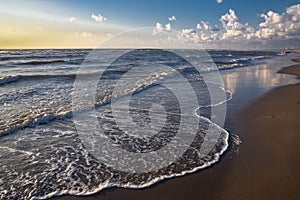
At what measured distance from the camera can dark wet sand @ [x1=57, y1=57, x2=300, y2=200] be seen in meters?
3.80

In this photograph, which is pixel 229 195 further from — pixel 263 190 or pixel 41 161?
pixel 41 161

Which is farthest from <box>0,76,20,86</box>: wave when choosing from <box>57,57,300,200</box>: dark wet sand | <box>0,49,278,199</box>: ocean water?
<box>57,57,300,200</box>: dark wet sand

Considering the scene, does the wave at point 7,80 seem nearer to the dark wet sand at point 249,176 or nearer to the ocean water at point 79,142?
the ocean water at point 79,142

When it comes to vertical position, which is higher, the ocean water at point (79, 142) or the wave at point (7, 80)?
the wave at point (7, 80)

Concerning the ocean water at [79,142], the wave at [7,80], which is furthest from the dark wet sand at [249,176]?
the wave at [7,80]

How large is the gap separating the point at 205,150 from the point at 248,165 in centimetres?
106

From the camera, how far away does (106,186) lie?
4.08 meters

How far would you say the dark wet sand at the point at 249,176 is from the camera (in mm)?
3803

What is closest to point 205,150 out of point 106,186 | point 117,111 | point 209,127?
point 209,127

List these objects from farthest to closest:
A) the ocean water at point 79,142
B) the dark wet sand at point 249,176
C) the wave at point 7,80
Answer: the wave at point 7,80
the ocean water at point 79,142
the dark wet sand at point 249,176

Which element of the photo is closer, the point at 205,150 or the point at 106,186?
the point at 106,186

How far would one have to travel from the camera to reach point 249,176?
169 inches

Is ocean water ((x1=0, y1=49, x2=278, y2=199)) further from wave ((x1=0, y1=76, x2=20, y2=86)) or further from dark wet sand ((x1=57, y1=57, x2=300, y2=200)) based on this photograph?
wave ((x1=0, y1=76, x2=20, y2=86))

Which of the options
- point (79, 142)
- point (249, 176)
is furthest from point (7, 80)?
point (249, 176)
